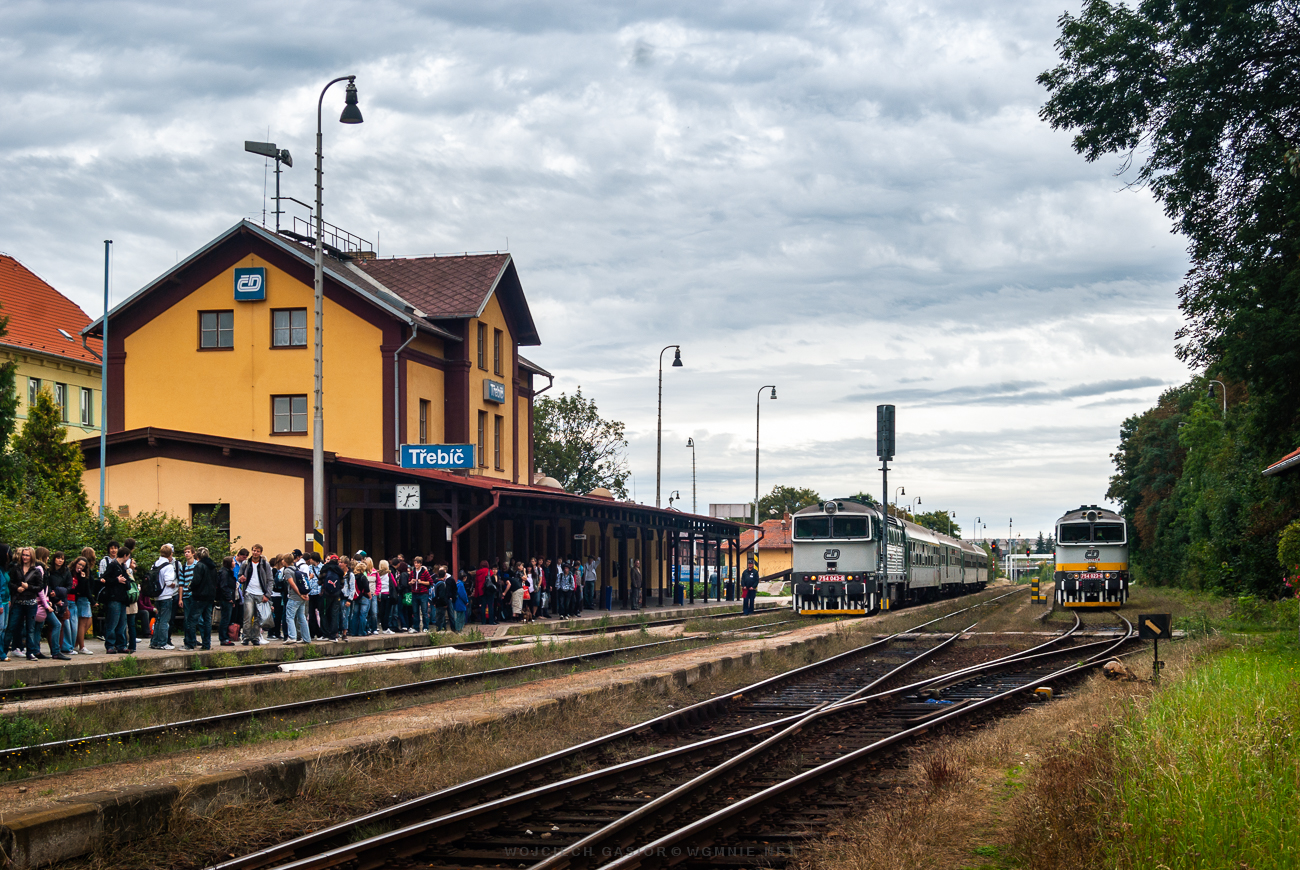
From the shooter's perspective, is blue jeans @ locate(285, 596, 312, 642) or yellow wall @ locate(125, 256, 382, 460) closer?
blue jeans @ locate(285, 596, 312, 642)

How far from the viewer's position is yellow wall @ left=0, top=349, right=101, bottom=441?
4841 cm

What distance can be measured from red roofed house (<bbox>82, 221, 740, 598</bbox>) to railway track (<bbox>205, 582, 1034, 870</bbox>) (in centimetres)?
1560

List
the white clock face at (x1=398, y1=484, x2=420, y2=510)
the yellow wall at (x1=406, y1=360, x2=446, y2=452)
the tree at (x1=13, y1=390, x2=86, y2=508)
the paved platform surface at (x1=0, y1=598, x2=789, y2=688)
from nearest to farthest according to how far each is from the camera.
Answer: the paved platform surface at (x1=0, y1=598, x2=789, y2=688)
the white clock face at (x1=398, y1=484, x2=420, y2=510)
the yellow wall at (x1=406, y1=360, x2=446, y2=452)
the tree at (x1=13, y1=390, x2=86, y2=508)

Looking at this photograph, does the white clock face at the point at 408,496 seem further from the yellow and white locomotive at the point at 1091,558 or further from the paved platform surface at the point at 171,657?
the yellow and white locomotive at the point at 1091,558

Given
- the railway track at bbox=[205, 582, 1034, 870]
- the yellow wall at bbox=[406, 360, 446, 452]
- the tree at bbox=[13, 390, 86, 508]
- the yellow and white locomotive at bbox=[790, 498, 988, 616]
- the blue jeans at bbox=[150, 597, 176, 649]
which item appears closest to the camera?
the railway track at bbox=[205, 582, 1034, 870]

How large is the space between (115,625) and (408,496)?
821 centimetres

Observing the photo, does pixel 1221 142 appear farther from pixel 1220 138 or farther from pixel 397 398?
pixel 397 398

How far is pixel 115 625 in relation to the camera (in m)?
18.1

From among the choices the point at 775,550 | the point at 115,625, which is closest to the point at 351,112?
the point at 115,625

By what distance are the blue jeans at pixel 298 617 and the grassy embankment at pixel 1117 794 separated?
43.5 feet

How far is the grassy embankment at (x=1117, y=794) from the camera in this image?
554 centimetres

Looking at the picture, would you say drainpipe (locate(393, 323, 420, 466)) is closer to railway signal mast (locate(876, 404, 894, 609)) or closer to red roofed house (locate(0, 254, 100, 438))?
railway signal mast (locate(876, 404, 894, 609))

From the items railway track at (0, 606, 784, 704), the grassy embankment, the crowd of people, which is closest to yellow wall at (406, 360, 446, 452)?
the crowd of people

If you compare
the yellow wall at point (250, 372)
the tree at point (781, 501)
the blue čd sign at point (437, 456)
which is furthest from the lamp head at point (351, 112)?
the tree at point (781, 501)
